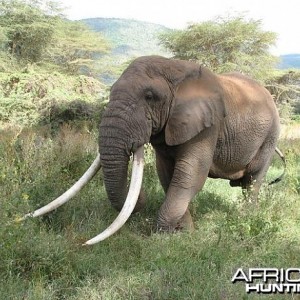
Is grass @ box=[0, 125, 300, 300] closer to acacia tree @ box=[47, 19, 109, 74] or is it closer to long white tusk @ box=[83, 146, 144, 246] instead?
long white tusk @ box=[83, 146, 144, 246]

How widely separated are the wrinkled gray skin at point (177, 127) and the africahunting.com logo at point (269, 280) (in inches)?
43.6

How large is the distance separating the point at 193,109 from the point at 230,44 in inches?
1319

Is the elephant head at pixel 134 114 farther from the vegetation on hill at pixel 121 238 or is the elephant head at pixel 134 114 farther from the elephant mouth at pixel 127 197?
the vegetation on hill at pixel 121 238

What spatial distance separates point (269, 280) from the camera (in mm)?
4012

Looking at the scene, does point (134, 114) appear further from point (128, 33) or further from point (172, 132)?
point (128, 33)

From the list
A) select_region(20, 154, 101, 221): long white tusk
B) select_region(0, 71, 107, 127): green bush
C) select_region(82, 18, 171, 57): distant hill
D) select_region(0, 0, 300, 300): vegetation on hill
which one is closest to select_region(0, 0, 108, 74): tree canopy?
select_region(0, 71, 107, 127): green bush

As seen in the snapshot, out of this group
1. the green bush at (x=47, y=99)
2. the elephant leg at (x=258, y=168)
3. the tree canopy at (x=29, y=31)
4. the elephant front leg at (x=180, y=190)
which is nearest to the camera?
the elephant front leg at (x=180, y=190)

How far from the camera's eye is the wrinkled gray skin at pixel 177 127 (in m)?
4.58

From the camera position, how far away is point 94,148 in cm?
799

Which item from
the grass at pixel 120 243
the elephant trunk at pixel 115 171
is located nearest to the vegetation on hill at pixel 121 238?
the grass at pixel 120 243

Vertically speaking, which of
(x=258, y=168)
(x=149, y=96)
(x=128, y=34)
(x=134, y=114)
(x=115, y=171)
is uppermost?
(x=149, y=96)

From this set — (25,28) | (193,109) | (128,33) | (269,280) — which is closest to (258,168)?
(193,109)

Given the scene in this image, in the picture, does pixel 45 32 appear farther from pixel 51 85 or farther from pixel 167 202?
pixel 167 202

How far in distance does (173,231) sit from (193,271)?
1.00 m
